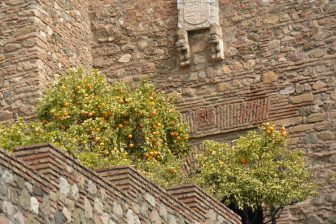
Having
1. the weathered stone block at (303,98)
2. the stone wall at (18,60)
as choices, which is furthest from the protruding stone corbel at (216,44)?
the stone wall at (18,60)

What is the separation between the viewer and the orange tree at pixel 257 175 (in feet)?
51.4

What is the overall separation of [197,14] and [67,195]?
1055 cm

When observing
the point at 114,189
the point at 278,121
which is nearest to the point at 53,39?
the point at 278,121

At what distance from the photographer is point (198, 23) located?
64.0 feet

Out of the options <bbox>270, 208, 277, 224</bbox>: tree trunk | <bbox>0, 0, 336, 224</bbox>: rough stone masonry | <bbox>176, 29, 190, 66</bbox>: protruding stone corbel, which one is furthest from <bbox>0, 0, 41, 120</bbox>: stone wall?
<bbox>270, 208, 277, 224</bbox>: tree trunk

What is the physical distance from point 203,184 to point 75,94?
223 cm

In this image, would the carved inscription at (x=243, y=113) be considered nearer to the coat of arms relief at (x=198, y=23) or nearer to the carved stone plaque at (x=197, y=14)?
the coat of arms relief at (x=198, y=23)

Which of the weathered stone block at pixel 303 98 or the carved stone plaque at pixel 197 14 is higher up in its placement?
the carved stone plaque at pixel 197 14

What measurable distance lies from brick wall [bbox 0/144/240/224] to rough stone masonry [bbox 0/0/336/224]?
7036mm

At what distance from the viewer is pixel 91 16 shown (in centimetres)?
2028

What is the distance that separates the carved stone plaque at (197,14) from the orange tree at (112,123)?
2.42 m

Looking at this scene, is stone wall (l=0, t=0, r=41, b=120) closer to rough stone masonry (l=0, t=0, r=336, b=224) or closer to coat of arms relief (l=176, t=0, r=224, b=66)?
rough stone masonry (l=0, t=0, r=336, b=224)

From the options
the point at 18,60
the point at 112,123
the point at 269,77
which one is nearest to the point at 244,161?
the point at 112,123

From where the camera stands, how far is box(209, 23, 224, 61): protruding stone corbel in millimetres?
19141
